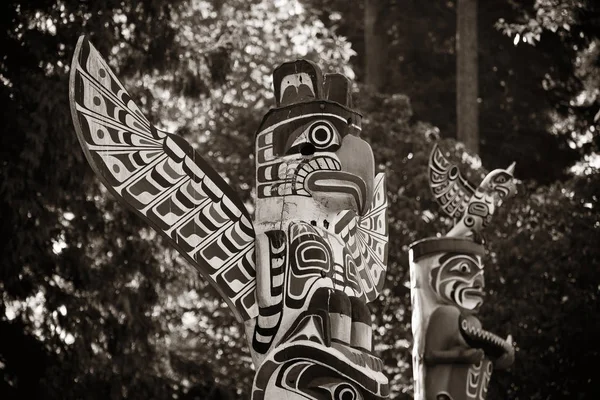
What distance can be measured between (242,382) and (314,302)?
27.0 ft

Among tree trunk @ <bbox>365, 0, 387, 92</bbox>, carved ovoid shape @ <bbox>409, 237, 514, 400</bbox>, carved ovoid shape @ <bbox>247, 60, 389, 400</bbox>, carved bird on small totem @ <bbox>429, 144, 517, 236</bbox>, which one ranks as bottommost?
carved ovoid shape @ <bbox>247, 60, 389, 400</bbox>

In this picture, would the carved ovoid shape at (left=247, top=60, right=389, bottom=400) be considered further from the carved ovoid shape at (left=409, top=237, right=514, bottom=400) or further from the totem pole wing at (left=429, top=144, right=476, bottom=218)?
the totem pole wing at (left=429, top=144, right=476, bottom=218)

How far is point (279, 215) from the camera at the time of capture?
245 inches

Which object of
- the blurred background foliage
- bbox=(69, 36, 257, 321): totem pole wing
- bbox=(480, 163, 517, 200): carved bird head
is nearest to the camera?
bbox=(69, 36, 257, 321): totem pole wing

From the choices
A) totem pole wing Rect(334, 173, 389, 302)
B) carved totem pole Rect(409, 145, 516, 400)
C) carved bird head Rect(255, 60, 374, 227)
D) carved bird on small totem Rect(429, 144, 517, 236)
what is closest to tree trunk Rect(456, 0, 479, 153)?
carved bird on small totem Rect(429, 144, 517, 236)

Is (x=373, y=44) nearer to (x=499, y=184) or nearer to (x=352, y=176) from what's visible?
(x=499, y=184)

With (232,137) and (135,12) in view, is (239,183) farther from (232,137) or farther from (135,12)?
(135,12)

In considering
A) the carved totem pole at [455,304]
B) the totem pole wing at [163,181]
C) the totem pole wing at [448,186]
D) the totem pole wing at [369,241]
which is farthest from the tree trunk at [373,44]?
the totem pole wing at [163,181]

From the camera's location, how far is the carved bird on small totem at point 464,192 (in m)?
9.77

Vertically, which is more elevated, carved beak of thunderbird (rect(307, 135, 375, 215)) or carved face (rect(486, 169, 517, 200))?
carved face (rect(486, 169, 517, 200))

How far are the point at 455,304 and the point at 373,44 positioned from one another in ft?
31.7

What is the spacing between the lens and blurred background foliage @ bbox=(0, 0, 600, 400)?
416 inches

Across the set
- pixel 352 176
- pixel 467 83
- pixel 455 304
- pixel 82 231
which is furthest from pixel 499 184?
pixel 467 83

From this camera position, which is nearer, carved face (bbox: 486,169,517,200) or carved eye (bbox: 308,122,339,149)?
carved eye (bbox: 308,122,339,149)
